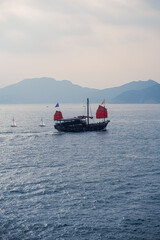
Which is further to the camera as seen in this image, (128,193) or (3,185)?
(3,185)

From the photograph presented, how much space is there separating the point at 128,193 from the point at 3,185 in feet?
59.8

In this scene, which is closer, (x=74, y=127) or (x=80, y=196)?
(x=80, y=196)

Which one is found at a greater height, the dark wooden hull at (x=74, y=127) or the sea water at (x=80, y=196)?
the dark wooden hull at (x=74, y=127)

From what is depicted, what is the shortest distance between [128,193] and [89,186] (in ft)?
19.2

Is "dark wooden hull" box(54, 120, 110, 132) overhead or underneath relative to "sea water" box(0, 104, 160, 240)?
overhead

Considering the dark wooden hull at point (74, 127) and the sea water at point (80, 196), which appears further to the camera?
the dark wooden hull at point (74, 127)

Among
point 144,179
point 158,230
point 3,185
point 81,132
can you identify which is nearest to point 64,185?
point 3,185

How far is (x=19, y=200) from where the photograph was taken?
31641 millimetres

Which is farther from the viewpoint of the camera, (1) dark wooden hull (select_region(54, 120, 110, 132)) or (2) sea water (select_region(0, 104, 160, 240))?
(1) dark wooden hull (select_region(54, 120, 110, 132))

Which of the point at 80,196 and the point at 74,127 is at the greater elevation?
the point at 74,127

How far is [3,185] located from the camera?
121ft

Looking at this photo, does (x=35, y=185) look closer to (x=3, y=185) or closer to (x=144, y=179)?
(x=3, y=185)

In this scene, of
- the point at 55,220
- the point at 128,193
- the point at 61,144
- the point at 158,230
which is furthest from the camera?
the point at 61,144

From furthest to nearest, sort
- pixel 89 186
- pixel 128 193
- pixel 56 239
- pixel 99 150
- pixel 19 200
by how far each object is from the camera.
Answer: pixel 99 150 → pixel 89 186 → pixel 128 193 → pixel 19 200 → pixel 56 239
